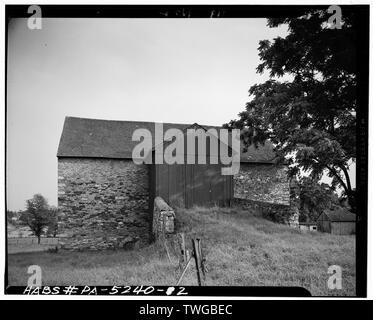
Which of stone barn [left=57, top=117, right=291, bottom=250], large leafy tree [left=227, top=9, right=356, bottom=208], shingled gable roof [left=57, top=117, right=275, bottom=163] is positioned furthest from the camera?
shingled gable roof [left=57, top=117, right=275, bottom=163]

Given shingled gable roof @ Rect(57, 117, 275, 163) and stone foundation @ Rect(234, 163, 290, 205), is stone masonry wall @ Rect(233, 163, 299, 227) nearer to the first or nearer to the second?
stone foundation @ Rect(234, 163, 290, 205)

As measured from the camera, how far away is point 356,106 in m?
3.74

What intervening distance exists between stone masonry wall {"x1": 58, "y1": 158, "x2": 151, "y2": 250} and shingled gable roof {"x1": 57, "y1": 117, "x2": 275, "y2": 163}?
0.41 meters

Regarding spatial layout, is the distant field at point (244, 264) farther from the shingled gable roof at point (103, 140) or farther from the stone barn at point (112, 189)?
the shingled gable roof at point (103, 140)

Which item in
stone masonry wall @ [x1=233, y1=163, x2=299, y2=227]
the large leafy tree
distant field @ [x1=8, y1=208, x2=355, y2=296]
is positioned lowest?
distant field @ [x1=8, y1=208, x2=355, y2=296]

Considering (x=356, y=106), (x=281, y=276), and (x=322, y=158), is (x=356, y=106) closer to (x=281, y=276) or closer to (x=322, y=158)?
(x=322, y=158)

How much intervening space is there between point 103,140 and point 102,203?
3.38 metres

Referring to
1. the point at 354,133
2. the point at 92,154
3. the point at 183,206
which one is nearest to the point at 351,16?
the point at 354,133

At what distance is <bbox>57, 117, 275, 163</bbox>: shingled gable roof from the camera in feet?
41.6

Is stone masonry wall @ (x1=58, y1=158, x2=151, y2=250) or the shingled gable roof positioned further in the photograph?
the shingled gable roof

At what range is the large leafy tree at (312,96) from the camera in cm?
395

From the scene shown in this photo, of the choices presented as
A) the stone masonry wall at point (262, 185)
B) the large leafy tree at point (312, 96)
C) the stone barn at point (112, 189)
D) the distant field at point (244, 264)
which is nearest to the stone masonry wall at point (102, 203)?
the stone barn at point (112, 189)

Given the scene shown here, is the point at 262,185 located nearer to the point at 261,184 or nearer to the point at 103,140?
the point at 261,184

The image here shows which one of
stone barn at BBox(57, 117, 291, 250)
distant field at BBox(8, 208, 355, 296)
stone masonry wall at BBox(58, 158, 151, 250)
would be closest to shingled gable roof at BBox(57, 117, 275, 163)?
stone barn at BBox(57, 117, 291, 250)
